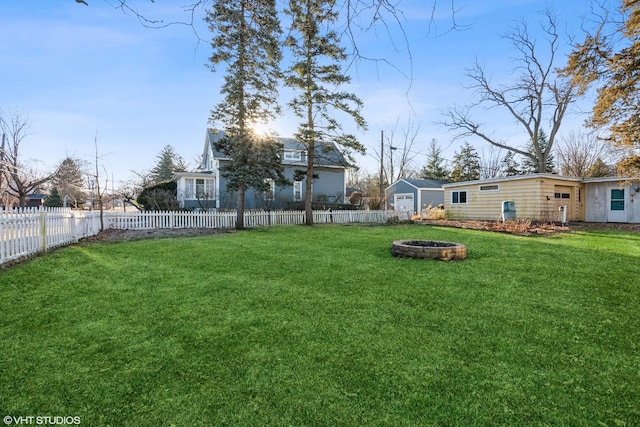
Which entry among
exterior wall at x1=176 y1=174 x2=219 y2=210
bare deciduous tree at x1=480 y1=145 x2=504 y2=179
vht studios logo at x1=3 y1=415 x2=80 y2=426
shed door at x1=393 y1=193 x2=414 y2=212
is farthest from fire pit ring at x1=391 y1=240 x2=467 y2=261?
bare deciduous tree at x1=480 y1=145 x2=504 y2=179

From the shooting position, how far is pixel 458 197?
19.4 metres

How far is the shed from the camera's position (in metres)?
15.0

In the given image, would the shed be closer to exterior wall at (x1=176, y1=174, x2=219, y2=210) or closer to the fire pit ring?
the fire pit ring

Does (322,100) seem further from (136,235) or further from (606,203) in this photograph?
(606,203)

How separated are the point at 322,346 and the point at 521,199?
16.8 meters

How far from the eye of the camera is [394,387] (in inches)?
84.7

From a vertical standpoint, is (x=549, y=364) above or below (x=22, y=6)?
below

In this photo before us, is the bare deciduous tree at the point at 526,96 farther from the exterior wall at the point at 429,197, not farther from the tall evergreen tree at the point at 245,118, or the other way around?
the tall evergreen tree at the point at 245,118

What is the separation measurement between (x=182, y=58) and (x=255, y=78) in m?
10.8

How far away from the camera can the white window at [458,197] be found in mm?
19000

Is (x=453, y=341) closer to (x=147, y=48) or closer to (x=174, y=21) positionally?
(x=174, y=21)

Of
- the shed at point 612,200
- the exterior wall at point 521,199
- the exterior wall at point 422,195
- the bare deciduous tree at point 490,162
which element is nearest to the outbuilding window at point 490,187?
the exterior wall at point 521,199

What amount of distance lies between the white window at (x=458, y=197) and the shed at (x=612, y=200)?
5785mm

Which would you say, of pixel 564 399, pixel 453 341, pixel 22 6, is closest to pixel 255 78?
pixel 22 6
